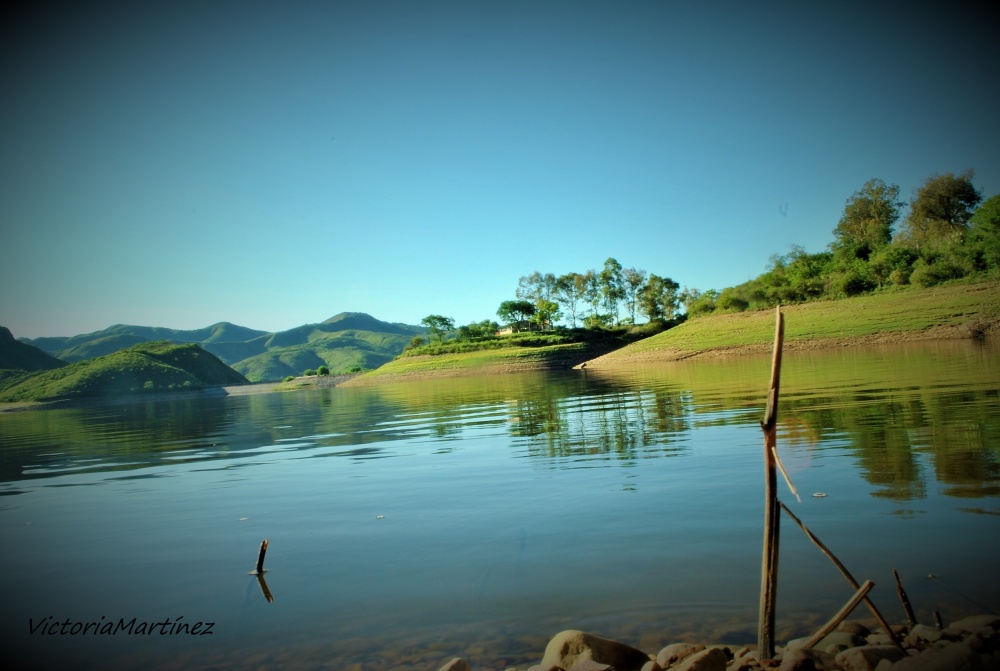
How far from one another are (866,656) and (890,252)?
77.1m

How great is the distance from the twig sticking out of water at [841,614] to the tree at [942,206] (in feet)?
316

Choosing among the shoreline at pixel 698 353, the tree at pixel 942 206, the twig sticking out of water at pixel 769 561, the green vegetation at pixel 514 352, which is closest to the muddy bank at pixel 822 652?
the twig sticking out of water at pixel 769 561

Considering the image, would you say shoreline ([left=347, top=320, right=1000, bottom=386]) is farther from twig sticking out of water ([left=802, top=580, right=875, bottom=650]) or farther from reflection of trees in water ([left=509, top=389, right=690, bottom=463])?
twig sticking out of water ([left=802, top=580, right=875, bottom=650])

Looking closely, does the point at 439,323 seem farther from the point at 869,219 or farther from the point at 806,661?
the point at 806,661

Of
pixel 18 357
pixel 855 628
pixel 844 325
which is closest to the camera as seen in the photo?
pixel 855 628

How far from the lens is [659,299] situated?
127m

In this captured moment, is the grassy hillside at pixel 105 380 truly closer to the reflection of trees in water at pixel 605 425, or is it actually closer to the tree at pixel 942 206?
the reflection of trees in water at pixel 605 425

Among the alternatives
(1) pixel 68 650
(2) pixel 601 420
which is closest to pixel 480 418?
(2) pixel 601 420

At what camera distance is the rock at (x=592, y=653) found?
4.32m

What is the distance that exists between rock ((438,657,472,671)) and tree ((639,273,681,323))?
12547cm

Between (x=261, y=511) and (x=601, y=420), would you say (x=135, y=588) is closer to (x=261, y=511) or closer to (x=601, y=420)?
(x=261, y=511)

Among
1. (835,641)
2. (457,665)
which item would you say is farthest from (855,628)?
(457,665)

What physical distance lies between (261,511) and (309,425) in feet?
59.9

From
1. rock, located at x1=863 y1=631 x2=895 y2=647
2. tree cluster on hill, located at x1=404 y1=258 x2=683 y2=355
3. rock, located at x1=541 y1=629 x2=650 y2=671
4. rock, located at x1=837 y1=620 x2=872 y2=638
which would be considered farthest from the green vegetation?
rock, located at x1=863 y1=631 x2=895 y2=647
